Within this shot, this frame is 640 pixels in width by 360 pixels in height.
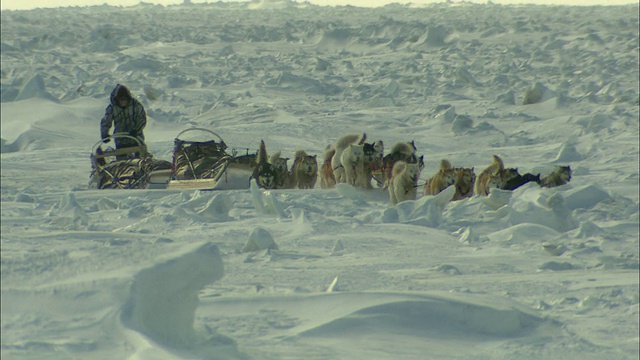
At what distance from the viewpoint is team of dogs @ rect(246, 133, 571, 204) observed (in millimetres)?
6383

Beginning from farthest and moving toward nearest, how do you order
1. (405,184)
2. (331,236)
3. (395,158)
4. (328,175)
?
(328,175) < (395,158) < (405,184) < (331,236)

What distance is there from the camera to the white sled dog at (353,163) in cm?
668

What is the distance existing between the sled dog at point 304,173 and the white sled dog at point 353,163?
1.19ft

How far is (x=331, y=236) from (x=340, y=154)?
1868 millimetres

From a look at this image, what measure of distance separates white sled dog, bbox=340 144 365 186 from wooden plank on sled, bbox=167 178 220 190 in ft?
2.90

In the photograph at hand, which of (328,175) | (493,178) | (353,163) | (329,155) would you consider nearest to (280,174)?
(328,175)

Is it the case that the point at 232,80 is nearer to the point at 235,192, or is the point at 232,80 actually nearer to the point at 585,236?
the point at 235,192

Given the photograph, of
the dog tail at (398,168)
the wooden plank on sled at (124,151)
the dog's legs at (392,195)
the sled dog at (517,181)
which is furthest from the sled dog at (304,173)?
the sled dog at (517,181)

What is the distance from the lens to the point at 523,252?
192 inches

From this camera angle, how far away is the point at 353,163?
6.72 m

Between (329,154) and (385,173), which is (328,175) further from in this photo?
(385,173)

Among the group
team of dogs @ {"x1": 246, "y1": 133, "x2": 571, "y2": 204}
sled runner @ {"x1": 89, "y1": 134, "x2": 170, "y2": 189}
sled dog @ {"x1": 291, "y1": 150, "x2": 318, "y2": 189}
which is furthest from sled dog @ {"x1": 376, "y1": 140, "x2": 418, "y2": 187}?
sled runner @ {"x1": 89, "y1": 134, "x2": 170, "y2": 189}

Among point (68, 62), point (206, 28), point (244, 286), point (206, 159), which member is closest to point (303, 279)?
point (244, 286)

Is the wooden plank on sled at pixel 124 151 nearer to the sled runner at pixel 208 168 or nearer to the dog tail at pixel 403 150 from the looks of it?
the sled runner at pixel 208 168
